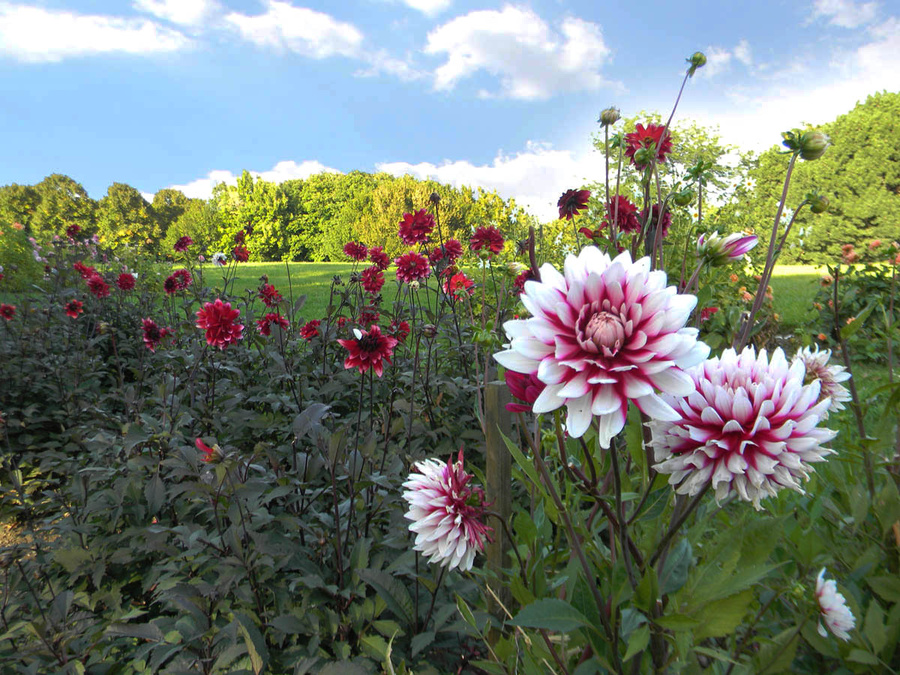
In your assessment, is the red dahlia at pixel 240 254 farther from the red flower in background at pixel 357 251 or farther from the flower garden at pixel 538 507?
the flower garden at pixel 538 507

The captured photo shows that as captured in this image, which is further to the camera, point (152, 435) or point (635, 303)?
point (152, 435)

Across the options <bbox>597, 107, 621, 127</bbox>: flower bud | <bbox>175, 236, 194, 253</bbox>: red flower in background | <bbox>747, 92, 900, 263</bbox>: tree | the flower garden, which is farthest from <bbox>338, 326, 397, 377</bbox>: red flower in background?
<bbox>747, 92, 900, 263</bbox>: tree

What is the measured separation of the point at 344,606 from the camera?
4.33 ft

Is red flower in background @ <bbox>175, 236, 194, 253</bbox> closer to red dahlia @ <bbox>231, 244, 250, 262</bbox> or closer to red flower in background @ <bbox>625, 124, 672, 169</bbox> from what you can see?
red dahlia @ <bbox>231, 244, 250, 262</bbox>

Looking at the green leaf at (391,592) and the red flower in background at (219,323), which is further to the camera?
the red flower in background at (219,323)

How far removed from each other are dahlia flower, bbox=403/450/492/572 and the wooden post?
24cm

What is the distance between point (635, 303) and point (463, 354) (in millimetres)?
2270

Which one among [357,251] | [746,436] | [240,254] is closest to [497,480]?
Result: [746,436]

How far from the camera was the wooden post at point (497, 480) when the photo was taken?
1125 millimetres

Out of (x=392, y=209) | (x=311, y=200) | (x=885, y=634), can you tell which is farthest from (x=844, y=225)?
(x=311, y=200)

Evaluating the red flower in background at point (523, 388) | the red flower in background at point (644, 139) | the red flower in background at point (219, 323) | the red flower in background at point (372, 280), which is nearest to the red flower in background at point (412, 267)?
the red flower in background at point (372, 280)

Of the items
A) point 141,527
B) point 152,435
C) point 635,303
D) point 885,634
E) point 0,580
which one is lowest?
point 0,580

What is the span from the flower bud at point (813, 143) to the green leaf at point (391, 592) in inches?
51.9

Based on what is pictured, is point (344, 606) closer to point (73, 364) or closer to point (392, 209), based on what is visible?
point (73, 364)
